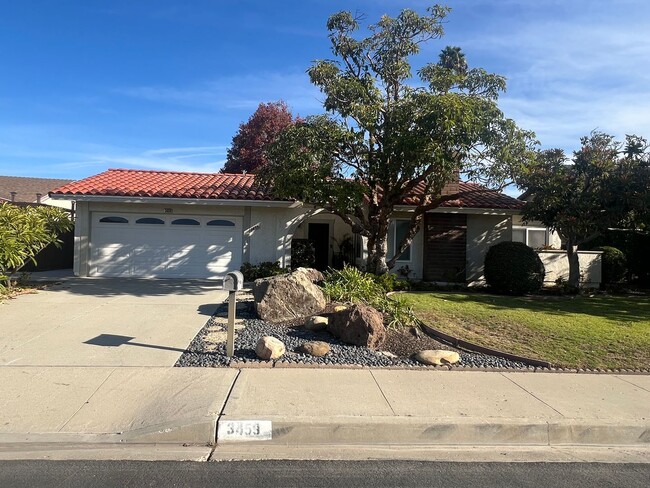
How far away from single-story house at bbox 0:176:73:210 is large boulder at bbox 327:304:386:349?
26640 mm

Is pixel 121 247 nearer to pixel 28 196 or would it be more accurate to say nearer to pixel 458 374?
pixel 458 374

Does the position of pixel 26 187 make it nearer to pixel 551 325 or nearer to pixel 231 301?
pixel 231 301

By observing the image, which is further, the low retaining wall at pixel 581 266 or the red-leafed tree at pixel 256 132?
the red-leafed tree at pixel 256 132

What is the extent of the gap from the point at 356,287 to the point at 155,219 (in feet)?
27.6

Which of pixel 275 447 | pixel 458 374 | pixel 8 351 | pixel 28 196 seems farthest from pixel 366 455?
pixel 28 196

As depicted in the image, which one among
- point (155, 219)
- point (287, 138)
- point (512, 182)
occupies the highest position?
point (287, 138)

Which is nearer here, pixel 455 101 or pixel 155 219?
pixel 455 101

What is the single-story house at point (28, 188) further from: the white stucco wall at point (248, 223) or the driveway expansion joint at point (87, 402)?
the driveway expansion joint at point (87, 402)

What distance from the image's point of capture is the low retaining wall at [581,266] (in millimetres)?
16897

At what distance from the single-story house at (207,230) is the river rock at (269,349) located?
900 centimetres

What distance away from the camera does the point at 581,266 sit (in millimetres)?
16891

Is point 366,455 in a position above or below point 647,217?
below

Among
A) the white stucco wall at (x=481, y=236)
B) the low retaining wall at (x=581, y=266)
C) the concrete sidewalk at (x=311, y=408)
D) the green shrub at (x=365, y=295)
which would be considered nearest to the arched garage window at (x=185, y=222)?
the green shrub at (x=365, y=295)

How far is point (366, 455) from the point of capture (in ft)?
15.0
